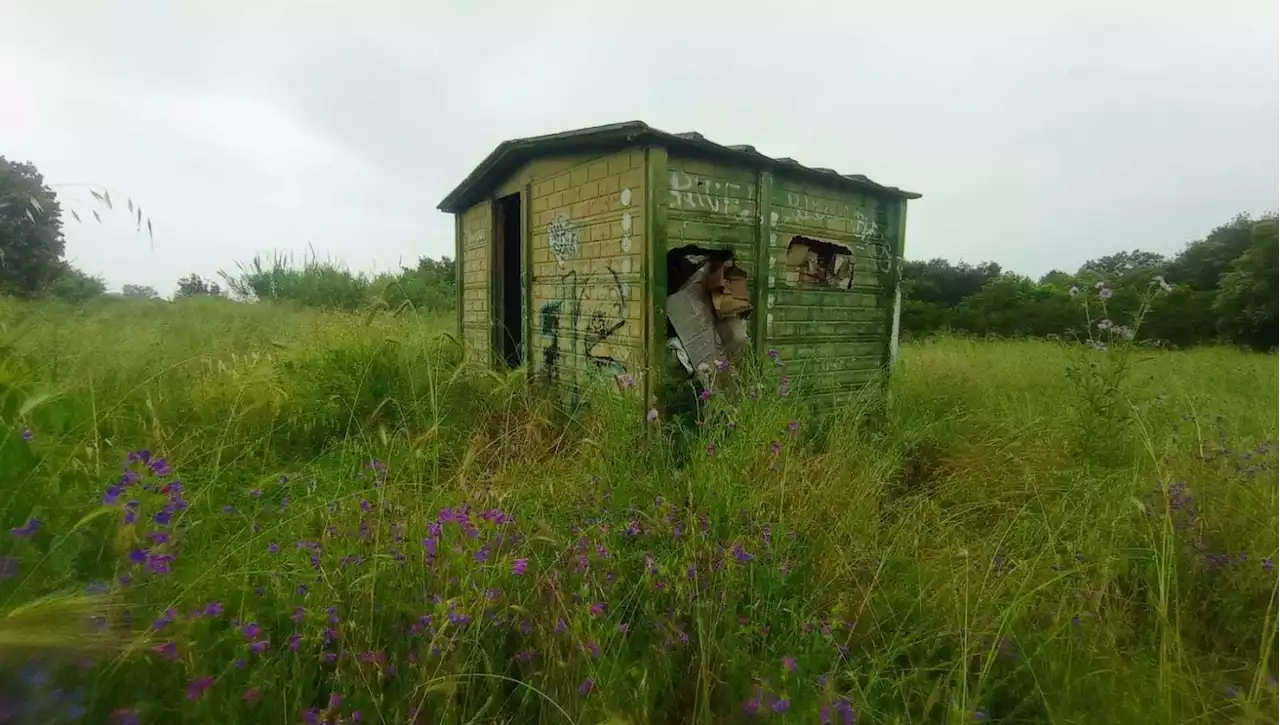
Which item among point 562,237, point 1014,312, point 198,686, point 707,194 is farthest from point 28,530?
point 1014,312

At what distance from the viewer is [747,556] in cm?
186

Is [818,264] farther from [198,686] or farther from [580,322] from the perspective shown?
[198,686]

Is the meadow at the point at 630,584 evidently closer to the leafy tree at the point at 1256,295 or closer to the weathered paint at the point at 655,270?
the weathered paint at the point at 655,270

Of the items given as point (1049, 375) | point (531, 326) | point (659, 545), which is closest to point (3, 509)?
point (659, 545)

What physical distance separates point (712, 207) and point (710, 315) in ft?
2.72

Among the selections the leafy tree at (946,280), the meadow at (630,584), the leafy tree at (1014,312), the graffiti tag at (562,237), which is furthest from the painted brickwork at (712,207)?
the leafy tree at (946,280)

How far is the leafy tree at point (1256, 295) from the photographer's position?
594 inches

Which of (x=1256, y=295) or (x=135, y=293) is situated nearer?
(x=135, y=293)

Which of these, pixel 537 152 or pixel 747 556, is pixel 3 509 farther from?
pixel 537 152

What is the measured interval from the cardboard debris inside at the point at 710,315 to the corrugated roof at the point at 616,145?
83 centimetres

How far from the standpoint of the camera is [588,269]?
4.89 metres

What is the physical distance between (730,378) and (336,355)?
10.9 ft

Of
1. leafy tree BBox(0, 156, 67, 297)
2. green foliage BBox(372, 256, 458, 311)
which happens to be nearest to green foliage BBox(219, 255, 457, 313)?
green foliage BBox(372, 256, 458, 311)

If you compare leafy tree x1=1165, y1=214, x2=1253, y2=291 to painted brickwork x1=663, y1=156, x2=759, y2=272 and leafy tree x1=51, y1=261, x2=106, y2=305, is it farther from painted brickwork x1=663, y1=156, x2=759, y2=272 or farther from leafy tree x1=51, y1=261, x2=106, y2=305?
leafy tree x1=51, y1=261, x2=106, y2=305
